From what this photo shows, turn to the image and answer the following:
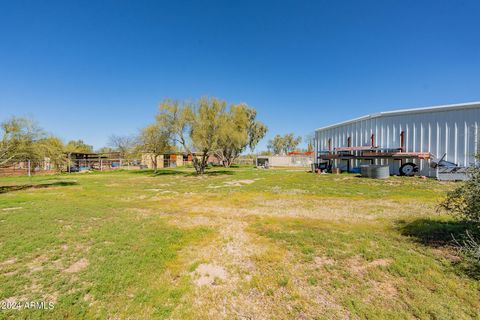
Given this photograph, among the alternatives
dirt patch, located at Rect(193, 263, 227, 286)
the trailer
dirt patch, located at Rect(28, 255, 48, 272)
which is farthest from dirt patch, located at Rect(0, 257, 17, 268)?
the trailer

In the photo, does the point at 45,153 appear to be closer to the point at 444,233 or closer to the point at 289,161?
the point at 444,233

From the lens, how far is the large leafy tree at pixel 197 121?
21.5m

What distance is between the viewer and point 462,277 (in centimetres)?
343

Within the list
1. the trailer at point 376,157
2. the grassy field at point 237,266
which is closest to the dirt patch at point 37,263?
the grassy field at point 237,266

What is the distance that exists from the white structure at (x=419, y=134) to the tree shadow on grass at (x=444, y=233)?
11006mm

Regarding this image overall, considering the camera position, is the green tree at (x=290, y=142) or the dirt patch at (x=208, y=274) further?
the green tree at (x=290, y=142)

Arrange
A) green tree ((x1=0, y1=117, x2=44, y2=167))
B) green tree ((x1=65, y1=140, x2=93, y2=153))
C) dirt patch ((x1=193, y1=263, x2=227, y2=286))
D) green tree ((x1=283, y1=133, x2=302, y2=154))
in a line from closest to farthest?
dirt patch ((x1=193, y1=263, x2=227, y2=286)) < green tree ((x1=0, y1=117, x2=44, y2=167)) < green tree ((x1=65, y1=140, x2=93, y2=153)) < green tree ((x1=283, y1=133, x2=302, y2=154))

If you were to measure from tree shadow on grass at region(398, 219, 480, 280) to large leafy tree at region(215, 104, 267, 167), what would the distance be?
58.2ft

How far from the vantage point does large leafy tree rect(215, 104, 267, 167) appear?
918 inches

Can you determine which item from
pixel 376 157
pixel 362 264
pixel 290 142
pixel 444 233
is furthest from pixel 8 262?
pixel 290 142

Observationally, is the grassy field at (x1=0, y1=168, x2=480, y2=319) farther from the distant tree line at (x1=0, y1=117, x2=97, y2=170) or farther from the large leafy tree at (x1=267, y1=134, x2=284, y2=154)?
the large leafy tree at (x1=267, y1=134, x2=284, y2=154)

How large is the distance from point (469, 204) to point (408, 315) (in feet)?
10.1

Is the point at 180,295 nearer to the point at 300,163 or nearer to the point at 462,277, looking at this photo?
the point at 462,277

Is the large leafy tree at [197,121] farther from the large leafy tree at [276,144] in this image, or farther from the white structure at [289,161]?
the large leafy tree at [276,144]
